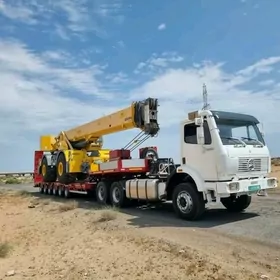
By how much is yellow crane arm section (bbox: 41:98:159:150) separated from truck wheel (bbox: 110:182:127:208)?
7.88 feet

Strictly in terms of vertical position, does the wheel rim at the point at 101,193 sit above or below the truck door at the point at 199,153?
below

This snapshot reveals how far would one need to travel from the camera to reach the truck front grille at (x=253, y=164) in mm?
10250

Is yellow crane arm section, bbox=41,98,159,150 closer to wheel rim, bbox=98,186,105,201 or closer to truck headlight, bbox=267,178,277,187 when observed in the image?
wheel rim, bbox=98,186,105,201

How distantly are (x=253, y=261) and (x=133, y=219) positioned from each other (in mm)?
5741

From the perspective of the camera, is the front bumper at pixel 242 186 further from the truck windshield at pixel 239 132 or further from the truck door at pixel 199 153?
the truck windshield at pixel 239 132

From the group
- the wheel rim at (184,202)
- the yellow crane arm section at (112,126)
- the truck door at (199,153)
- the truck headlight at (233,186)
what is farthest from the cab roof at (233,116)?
the yellow crane arm section at (112,126)

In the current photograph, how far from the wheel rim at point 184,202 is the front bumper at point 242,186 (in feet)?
3.50

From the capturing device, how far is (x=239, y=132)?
10.8m

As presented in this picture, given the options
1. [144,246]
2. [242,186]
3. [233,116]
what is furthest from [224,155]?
[144,246]

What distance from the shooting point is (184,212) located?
36.2 ft

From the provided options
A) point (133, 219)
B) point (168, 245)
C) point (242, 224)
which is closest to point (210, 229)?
point (242, 224)

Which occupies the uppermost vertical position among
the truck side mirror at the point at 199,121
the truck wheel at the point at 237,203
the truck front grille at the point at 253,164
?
the truck side mirror at the point at 199,121

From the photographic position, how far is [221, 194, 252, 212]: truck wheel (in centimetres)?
1216

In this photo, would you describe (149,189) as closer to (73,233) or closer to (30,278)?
(73,233)
